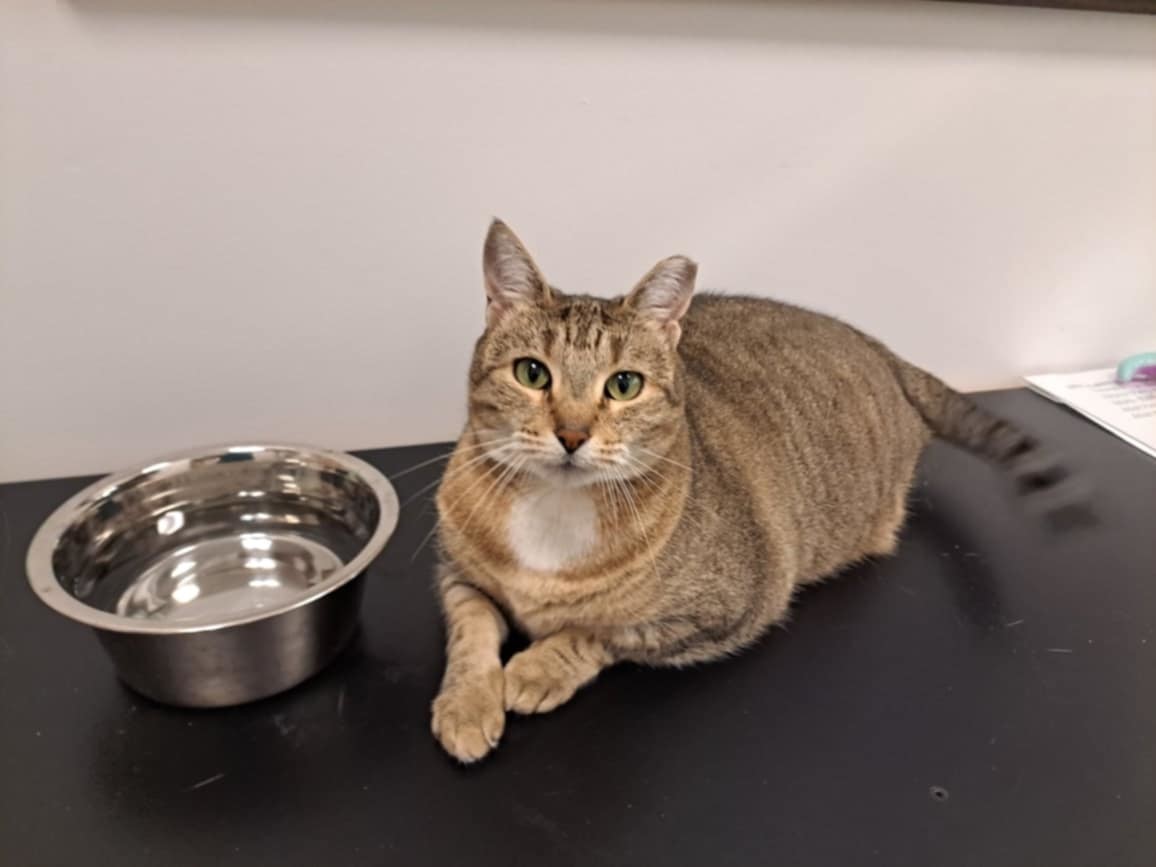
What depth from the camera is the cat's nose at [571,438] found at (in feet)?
2.85

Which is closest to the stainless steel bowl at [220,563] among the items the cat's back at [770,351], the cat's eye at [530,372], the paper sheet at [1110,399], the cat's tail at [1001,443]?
the cat's eye at [530,372]

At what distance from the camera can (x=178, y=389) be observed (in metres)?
1.33

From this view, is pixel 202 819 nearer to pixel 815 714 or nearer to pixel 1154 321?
pixel 815 714

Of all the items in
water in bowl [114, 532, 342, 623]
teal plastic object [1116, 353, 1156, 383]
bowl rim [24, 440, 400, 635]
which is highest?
teal plastic object [1116, 353, 1156, 383]

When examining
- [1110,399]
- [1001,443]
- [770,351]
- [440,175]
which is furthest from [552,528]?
[1110,399]

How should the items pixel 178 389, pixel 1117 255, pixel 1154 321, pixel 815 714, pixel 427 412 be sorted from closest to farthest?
pixel 815 714 → pixel 178 389 → pixel 427 412 → pixel 1117 255 → pixel 1154 321

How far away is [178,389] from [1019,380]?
5.12ft

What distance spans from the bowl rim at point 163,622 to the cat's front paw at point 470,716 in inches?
6.4

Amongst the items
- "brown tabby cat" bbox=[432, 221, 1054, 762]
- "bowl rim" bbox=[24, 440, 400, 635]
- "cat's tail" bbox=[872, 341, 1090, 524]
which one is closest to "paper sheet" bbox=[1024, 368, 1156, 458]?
"cat's tail" bbox=[872, 341, 1090, 524]

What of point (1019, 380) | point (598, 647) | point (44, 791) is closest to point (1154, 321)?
point (1019, 380)

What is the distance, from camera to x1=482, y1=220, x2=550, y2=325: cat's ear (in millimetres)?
934

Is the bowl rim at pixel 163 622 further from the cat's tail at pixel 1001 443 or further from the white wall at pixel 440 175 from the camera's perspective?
the cat's tail at pixel 1001 443

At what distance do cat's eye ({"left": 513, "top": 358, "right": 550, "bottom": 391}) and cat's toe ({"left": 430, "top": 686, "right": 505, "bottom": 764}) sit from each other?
1.07 feet

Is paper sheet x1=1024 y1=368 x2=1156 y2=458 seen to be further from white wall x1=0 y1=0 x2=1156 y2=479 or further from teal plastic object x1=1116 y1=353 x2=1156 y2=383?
white wall x1=0 y1=0 x2=1156 y2=479
